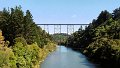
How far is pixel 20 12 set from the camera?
7650 cm

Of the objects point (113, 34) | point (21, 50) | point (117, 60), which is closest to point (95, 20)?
point (113, 34)

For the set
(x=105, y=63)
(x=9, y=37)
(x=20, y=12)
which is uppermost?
(x=20, y=12)

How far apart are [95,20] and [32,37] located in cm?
6979

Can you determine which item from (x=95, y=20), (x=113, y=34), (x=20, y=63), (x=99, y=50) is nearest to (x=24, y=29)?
(x=99, y=50)

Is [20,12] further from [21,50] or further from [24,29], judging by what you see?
[21,50]

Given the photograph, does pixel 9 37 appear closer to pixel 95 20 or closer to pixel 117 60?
pixel 117 60

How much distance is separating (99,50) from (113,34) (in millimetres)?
10480

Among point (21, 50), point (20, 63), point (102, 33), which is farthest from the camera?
point (102, 33)

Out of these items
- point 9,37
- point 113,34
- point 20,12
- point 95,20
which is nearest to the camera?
point 9,37

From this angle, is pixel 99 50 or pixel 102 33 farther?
pixel 102 33

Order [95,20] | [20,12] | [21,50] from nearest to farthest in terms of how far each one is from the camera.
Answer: [21,50], [20,12], [95,20]

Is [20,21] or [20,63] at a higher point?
[20,21]

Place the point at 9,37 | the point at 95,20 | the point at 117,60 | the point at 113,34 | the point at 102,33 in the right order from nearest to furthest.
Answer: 1. the point at 117,60
2. the point at 9,37
3. the point at 113,34
4. the point at 102,33
5. the point at 95,20

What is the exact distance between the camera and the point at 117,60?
58.1 meters
